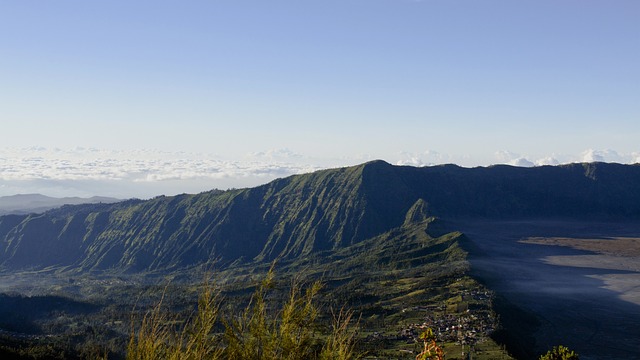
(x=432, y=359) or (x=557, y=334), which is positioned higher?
(x=432, y=359)

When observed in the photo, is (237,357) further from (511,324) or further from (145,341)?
(511,324)

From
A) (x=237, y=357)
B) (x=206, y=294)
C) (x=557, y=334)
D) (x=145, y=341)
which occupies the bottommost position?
(x=557, y=334)

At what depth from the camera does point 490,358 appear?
426 feet

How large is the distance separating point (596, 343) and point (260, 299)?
171 metres

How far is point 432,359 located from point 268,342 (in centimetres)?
625

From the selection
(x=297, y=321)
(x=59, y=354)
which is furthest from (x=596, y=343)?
(x=297, y=321)

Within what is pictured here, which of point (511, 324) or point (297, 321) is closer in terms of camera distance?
point (297, 321)

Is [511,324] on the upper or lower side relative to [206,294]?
lower

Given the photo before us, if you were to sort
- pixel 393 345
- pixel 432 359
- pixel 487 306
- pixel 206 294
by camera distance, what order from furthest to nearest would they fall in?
pixel 487 306 < pixel 393 345 < pixel 206 294 < pixel 432 359

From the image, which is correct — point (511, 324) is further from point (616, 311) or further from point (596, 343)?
point (616, 311)

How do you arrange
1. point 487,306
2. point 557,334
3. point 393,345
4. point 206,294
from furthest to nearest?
1. point 487,306
2. point 557,334
3. point 393,345
4. point 206,294

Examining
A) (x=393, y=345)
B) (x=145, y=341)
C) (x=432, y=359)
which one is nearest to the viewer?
(x=432, y=359)

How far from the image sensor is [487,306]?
18662cm

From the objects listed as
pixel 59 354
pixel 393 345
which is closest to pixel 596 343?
pixel 393 345
